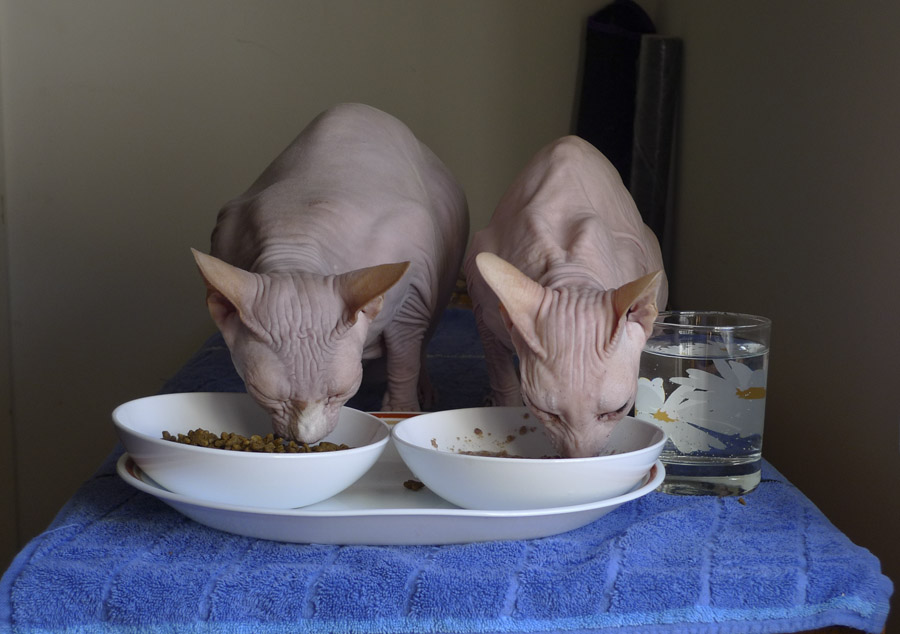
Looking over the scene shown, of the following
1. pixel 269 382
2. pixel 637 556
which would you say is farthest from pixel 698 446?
pixel 269 382

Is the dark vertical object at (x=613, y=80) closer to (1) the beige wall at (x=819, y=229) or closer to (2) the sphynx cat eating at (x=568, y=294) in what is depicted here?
(1) the beige wall at (x=819, y=229)

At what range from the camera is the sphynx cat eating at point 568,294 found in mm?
1010

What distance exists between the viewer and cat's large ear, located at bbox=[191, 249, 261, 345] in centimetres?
104

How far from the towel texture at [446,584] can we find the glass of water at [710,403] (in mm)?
139

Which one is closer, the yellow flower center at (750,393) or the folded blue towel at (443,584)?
the folded blue towel at (443,584)

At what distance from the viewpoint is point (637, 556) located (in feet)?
3.03

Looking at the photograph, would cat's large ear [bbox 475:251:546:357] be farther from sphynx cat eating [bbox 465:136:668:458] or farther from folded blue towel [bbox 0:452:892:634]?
folded blue towel [bbox 0:452:892:634]

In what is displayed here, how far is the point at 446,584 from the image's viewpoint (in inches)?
33.5

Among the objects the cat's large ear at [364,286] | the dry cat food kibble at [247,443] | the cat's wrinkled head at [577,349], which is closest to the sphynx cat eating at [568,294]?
the cat's wrinkled head at [577,349]

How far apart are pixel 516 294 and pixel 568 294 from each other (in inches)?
2.7

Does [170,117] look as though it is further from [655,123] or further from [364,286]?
[364,286]

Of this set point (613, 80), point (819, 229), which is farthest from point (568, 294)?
point (613, 80)

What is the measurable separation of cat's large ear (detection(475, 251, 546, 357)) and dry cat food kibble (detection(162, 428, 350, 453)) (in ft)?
0.84

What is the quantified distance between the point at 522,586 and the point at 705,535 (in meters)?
0.25
